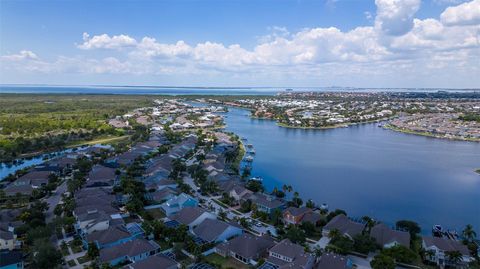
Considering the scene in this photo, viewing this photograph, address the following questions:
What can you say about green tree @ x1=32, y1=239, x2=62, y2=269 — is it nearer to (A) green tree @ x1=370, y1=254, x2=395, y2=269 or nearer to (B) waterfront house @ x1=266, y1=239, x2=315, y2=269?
(B) waterfront house @ x1=266, y1=239, x2=315, y2=269

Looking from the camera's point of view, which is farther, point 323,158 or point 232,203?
point 323,158

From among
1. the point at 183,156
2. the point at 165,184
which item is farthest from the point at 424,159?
the point at 165,184

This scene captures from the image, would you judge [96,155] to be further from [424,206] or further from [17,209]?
[424,206]

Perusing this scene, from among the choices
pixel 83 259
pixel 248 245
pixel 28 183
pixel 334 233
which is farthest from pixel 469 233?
pixel 28 183

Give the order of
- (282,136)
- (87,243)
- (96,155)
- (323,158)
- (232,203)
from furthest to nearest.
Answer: (282,136)
(323,158)
(96,155)
(232,203)
(87,243)

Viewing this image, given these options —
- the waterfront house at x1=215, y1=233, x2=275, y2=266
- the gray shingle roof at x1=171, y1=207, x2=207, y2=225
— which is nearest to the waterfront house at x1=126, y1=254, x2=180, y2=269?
the waterfront house at x1=215, y1=233, x2=275, y2=266

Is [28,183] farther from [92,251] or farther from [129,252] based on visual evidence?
[129,252]
